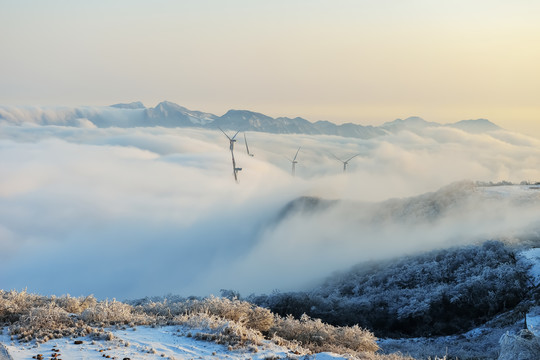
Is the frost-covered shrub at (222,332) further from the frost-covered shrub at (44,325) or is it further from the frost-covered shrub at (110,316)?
the frost-covered shrub at (44,325)

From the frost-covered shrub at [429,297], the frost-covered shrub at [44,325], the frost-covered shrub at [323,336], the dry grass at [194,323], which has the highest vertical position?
the frost-covered shrub at [44,325]

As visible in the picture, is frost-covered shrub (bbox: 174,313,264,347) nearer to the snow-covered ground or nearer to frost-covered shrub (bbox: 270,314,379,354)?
the snow-covered ground

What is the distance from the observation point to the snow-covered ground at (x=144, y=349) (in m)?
14.7

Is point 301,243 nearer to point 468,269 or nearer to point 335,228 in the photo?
point 335,228

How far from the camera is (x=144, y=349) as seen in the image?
15.5 meters

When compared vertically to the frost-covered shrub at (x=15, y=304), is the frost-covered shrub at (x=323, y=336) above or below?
below

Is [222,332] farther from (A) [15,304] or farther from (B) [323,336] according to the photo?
(A) [15,304]

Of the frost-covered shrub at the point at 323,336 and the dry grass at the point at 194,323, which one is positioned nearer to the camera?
the dry grass at the point at 194,323

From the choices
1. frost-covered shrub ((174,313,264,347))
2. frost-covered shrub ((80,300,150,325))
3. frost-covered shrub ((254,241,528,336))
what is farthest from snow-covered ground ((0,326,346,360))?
frost-covered shrub ((254,241,528,336))

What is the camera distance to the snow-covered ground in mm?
Result: 14734

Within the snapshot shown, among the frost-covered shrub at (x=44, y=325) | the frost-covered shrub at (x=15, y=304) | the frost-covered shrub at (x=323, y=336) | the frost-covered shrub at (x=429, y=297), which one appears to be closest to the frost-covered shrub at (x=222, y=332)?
the frost-covered shrub at (x=323, y=336)

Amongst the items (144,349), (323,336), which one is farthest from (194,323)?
(323,336)

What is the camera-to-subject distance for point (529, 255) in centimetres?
3922

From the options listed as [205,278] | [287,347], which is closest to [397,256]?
[287,347]
